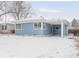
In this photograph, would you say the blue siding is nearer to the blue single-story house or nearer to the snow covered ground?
the blue single-story house

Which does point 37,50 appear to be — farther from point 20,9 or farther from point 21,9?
point 21,9

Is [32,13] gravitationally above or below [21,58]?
above

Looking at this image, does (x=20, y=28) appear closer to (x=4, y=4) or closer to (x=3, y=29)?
(x=4, y=4)

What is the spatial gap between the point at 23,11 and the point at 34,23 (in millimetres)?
15479

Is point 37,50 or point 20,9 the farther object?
point 20,9

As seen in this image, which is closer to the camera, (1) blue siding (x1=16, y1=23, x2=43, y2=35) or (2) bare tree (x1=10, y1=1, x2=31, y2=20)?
(1) blue siding (x1=16, y1=23, x2=43, y2=35)

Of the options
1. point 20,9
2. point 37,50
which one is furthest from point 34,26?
point 37,50

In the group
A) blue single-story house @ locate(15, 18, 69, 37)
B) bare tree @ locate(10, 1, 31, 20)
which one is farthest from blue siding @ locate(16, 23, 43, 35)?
bare tree @ locate(10, 1, 31, 20)

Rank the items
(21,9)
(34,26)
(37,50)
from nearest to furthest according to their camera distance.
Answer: (37,50) < (34,26) < (21,9)

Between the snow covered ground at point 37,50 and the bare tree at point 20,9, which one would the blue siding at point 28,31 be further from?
the snow covered ground at point 37,50

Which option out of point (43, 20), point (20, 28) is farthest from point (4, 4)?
point (43, 20)

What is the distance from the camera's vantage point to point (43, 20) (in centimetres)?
3003

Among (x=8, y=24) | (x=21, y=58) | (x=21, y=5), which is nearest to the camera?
(x=21, y=58)

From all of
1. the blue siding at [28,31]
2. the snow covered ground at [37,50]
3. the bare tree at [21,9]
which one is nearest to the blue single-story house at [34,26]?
the blue siding at [28,31]
